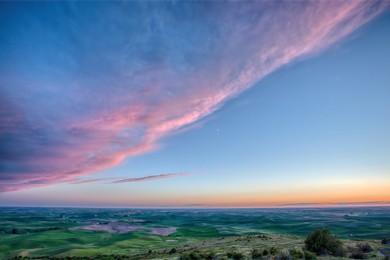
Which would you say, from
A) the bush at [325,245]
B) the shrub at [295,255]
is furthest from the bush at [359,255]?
the shrub at [295,255]

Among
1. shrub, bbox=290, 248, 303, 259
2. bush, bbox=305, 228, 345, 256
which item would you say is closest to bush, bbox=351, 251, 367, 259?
bush, bbox=305, 228, 345, 256

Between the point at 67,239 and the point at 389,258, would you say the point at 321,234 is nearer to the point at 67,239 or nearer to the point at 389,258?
the point at 389,258

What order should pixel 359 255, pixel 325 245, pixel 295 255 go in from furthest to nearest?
1. pixel 325 245
2. pixel 359 255
3. pixel 295 255

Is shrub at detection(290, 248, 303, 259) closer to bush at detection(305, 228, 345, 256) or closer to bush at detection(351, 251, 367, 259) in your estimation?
bush at detection(305, 228, 345, 256)

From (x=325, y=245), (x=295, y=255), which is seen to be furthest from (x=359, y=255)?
(x=295, y=255)

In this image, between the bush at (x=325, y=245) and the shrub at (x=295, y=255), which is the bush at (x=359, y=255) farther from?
the shrub at (x=295, y=255)

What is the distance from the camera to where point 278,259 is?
27750 millimetres

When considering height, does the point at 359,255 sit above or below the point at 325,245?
below

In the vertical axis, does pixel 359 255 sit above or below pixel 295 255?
below

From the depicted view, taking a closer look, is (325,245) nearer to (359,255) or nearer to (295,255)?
(359,255)

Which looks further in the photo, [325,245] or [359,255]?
[325,245]

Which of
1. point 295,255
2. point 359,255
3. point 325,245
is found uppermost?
point 325,245

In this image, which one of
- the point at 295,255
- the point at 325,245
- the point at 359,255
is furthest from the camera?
the point at 325,245

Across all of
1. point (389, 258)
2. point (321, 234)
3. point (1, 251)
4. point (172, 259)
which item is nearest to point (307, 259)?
point (321, 234)
